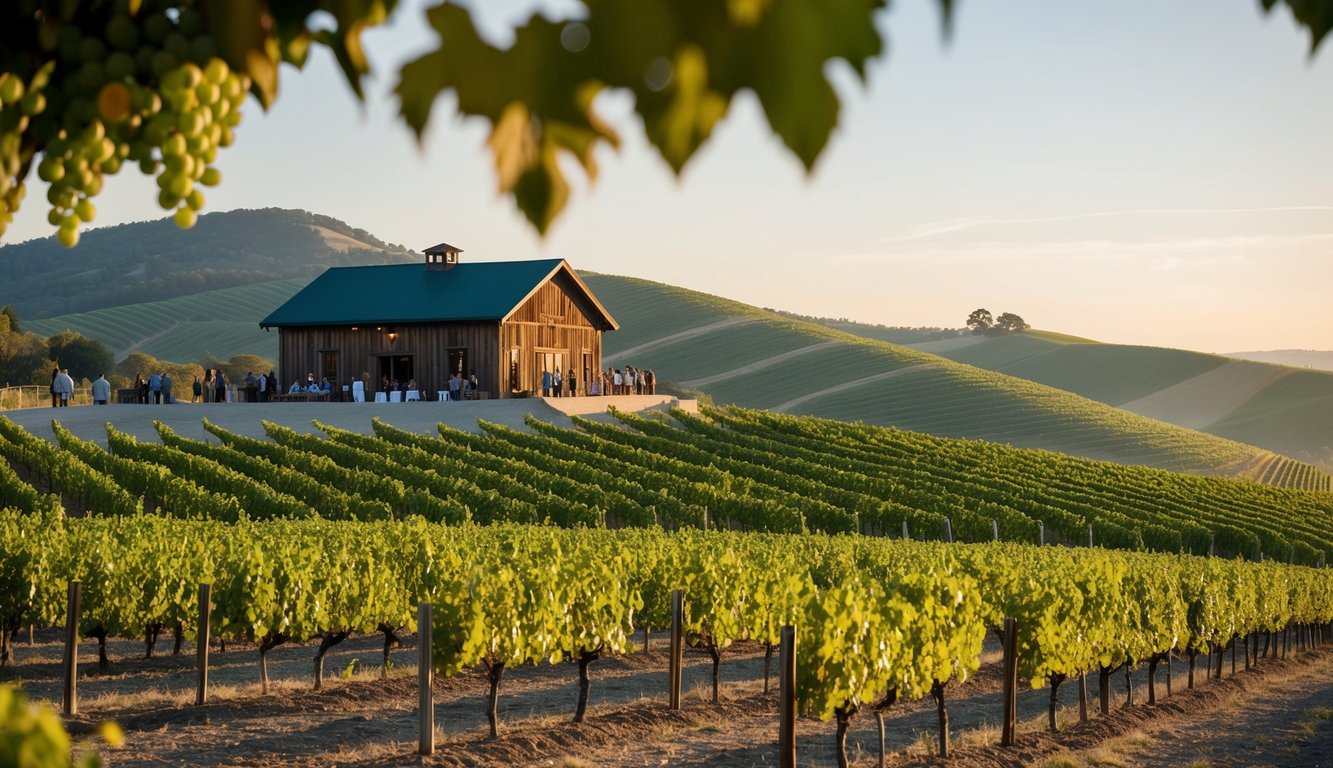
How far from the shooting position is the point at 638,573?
1638 centimetres

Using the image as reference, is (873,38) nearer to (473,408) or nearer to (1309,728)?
(1309,728)

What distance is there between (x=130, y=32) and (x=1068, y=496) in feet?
143

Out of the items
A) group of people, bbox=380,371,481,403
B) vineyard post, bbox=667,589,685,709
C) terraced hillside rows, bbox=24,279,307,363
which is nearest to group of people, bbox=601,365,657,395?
group of people, bbox=380,371,481,403

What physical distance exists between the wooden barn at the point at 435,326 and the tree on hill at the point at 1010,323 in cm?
13809

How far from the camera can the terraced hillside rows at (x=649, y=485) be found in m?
29.1

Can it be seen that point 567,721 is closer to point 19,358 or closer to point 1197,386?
point 19,358

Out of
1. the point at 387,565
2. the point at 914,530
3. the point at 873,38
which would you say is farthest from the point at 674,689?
the point at 914,530

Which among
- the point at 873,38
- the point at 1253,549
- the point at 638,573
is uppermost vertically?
the point at 873,38

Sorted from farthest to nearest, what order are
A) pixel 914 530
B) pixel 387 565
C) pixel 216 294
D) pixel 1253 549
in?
pixel 216 294 < pixel 1253 549 < pixel 914 530 < pixel 387 565

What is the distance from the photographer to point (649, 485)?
3431cm

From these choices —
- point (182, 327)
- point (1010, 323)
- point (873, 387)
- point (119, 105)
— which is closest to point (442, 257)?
point (119, 105)

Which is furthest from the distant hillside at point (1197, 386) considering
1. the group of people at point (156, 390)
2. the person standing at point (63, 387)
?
the person standing at point (63, 387)

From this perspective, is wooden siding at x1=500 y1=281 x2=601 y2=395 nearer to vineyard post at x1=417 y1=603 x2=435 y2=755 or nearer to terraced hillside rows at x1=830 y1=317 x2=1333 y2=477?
vineyard post at x1=417 y1=603 x2=435 y2=755

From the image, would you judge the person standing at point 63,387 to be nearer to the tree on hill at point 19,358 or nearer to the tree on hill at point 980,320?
the tree on hill at point 19,358
